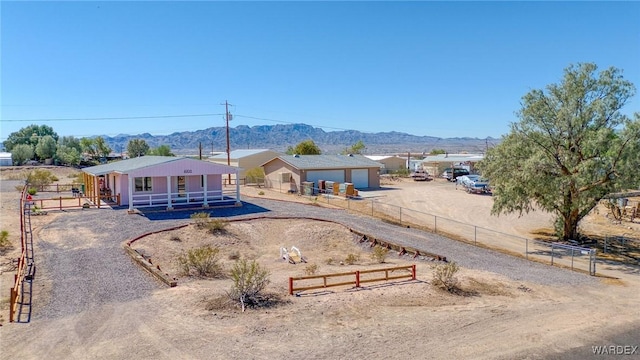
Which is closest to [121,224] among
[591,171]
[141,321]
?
[141,321]

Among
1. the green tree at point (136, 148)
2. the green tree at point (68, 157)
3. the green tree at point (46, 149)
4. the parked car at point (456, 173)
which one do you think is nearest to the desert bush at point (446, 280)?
the parked car at point (456, 173)

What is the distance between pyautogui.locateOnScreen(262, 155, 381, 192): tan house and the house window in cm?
1506

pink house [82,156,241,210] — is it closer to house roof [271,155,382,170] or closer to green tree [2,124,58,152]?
house roof [271,155,382,170]

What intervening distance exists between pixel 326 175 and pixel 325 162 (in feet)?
6.28

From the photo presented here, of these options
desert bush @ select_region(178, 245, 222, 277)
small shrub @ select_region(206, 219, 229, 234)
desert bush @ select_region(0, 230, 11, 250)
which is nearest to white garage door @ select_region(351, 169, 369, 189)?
small shrub @ select_region(206, 219, 229, 234)

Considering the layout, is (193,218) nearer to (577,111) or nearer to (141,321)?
(141,321)

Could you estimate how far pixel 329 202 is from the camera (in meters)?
35.0

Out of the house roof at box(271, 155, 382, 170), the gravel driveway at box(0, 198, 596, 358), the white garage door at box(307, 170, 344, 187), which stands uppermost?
the house roof at box(271, 155, 382, 170)

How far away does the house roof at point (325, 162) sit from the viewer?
42969 millimetres

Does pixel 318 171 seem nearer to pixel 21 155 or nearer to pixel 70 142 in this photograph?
pixel 21 155

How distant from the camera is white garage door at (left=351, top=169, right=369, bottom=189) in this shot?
1825 inches

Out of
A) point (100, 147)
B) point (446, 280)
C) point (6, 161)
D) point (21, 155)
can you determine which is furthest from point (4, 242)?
point (100, 147)

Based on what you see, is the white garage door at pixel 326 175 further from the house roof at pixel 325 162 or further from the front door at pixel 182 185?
the front door at pixel 182 185

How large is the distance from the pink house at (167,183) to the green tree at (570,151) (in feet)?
52.4
